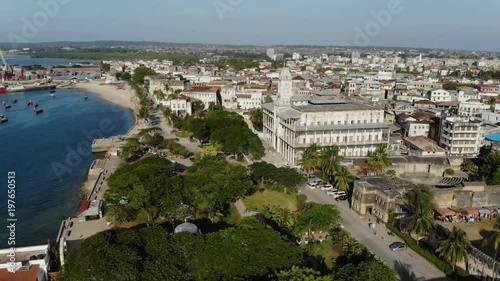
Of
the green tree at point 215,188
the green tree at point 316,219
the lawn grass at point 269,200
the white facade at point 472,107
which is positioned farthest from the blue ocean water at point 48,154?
the white facade at point 472,107

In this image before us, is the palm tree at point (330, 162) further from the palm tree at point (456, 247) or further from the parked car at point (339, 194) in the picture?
the palm tree at point (456, 247)

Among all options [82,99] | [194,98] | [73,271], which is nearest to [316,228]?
[73,271]

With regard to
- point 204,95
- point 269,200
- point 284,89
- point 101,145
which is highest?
point 284,89

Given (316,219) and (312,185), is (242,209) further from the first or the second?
(312,185)

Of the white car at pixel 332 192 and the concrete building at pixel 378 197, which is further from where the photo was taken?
the white car at pixel 332 192

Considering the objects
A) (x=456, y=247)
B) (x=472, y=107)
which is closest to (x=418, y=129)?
(x=472, y=107)

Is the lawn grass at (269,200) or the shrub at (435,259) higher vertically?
the shrub at (435,259)
